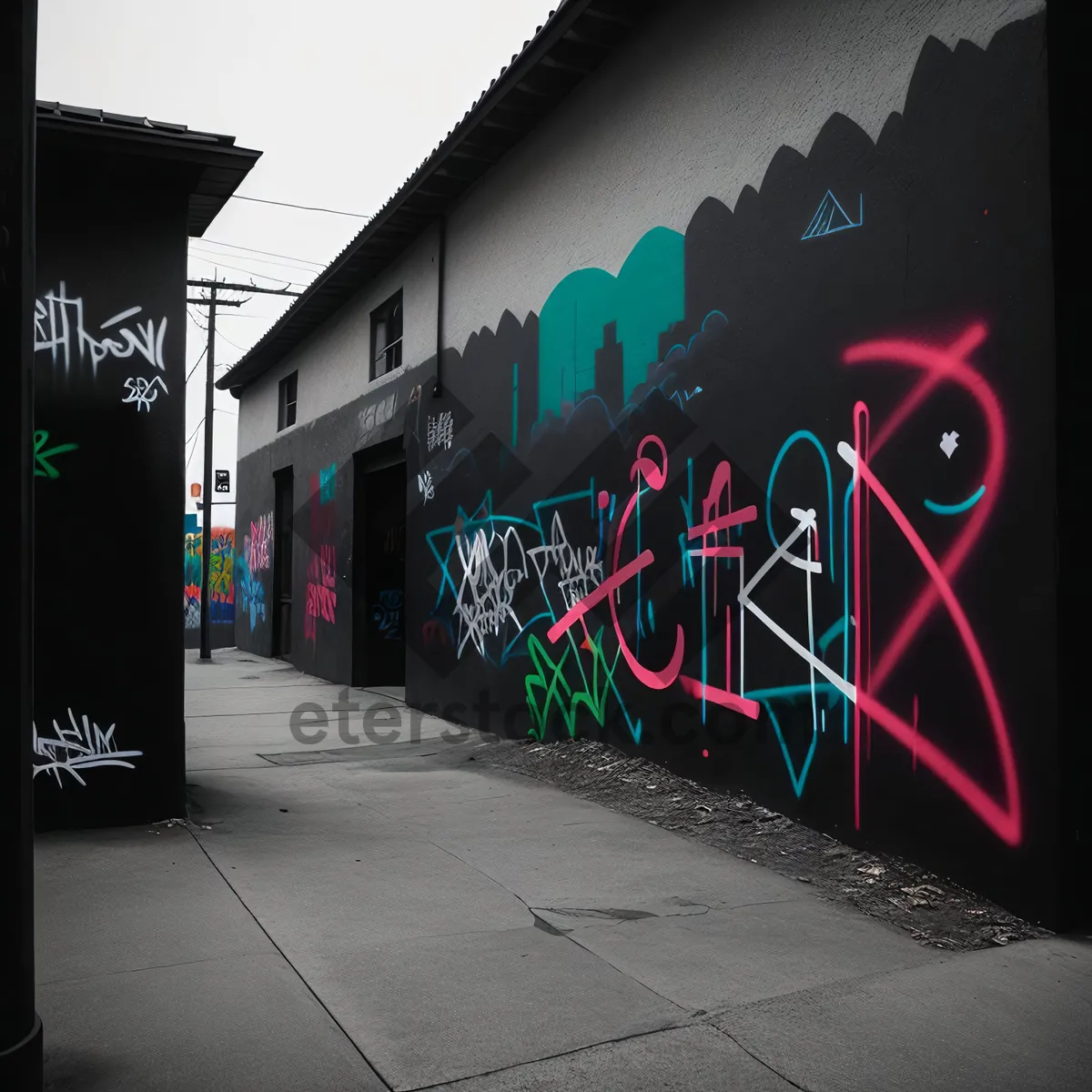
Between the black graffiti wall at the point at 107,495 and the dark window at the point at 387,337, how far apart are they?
20.6 feet

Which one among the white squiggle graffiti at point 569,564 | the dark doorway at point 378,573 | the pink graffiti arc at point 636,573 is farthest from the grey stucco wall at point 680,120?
the dark doorway at point 378,573

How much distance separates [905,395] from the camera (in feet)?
15.8

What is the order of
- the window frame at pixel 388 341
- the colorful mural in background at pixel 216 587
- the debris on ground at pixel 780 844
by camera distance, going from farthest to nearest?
1. the colorful mural in background at pixel 216 587
2. the window frame at pixel 388 341
3. the debris on ground at pixel 780 844

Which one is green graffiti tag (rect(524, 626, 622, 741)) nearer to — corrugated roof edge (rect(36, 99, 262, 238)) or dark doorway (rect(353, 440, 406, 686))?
corrugated roof edge (rect(36, 99, 262, 238))

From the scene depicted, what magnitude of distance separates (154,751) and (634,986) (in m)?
3.35

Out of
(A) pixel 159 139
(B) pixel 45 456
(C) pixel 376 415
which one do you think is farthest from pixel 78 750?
(C) pixel 376 415

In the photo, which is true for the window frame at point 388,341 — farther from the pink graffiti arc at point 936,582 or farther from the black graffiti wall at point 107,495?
the pink graffiti arc at point 936,582

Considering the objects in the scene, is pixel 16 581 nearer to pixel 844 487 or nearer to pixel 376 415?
pixel 844 487

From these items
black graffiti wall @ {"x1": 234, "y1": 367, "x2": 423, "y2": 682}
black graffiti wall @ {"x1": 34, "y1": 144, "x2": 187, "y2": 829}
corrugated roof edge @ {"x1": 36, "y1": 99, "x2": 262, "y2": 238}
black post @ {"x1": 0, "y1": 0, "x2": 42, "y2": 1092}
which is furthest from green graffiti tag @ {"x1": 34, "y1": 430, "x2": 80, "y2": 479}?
black graffiti wall @ {"x1": 234, "y1": 367, "x2": 423, "y2": 682}

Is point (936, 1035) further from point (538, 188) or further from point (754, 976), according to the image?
point (538, 188)

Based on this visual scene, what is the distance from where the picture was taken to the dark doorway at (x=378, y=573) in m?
13.4

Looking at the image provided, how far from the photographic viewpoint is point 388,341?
500 inches

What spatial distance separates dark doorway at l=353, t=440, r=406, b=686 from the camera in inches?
526

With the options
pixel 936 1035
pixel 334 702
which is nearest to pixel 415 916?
pixel 936 1035
